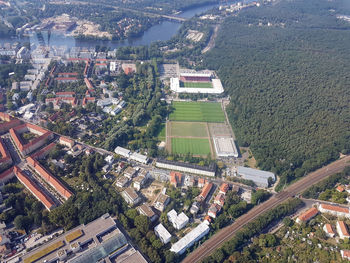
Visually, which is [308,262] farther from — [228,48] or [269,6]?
[269,6]

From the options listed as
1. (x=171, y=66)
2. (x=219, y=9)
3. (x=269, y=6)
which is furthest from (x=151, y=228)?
(x=269, y=6)

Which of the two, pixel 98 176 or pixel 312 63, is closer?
pixel 98 176

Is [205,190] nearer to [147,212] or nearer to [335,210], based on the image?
[147,212]

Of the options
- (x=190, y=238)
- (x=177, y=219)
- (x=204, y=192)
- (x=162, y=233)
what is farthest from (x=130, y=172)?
(x=190, y=238)

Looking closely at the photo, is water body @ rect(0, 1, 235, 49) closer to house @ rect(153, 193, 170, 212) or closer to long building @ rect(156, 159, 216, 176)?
long building @ rect(156, 159, 216, 176)

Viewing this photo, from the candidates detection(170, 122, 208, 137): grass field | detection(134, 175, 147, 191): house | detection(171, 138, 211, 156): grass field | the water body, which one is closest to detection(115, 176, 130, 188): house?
detection(134, 175, 147, 191): house
